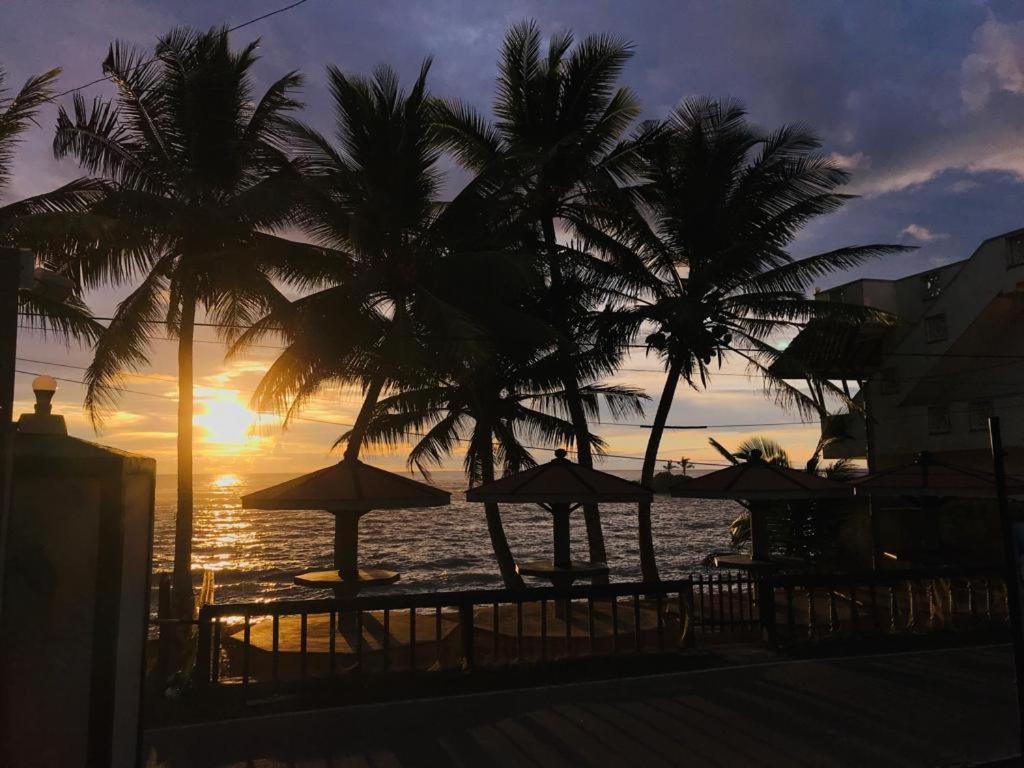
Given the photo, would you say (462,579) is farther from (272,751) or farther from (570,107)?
(272,751)

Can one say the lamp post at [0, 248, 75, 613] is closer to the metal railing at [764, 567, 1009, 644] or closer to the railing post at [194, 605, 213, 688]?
the railing post at [194, 605, 213, 688]

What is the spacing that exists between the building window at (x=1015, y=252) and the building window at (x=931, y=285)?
365 centimetres

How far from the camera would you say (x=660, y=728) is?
263 inches

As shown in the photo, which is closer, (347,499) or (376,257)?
(347,499)

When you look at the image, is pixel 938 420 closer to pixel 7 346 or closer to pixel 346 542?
pixel 346 542

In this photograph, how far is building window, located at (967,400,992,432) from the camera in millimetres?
22344

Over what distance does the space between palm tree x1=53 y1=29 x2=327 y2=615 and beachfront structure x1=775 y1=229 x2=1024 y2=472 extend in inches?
548

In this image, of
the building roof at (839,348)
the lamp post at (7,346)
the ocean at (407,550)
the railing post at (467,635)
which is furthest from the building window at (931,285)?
the lamp post at (7,346)

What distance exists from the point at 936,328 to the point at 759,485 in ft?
50.4

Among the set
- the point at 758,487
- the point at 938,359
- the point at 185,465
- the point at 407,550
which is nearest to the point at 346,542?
the point at 185,465

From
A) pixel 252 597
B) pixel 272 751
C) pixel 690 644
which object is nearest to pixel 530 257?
pixel 690 644

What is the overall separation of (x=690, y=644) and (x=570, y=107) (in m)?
14.1

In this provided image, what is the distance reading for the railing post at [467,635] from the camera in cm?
852

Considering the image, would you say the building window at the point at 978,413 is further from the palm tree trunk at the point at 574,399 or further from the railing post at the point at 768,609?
the railing post at the point at 768,609
